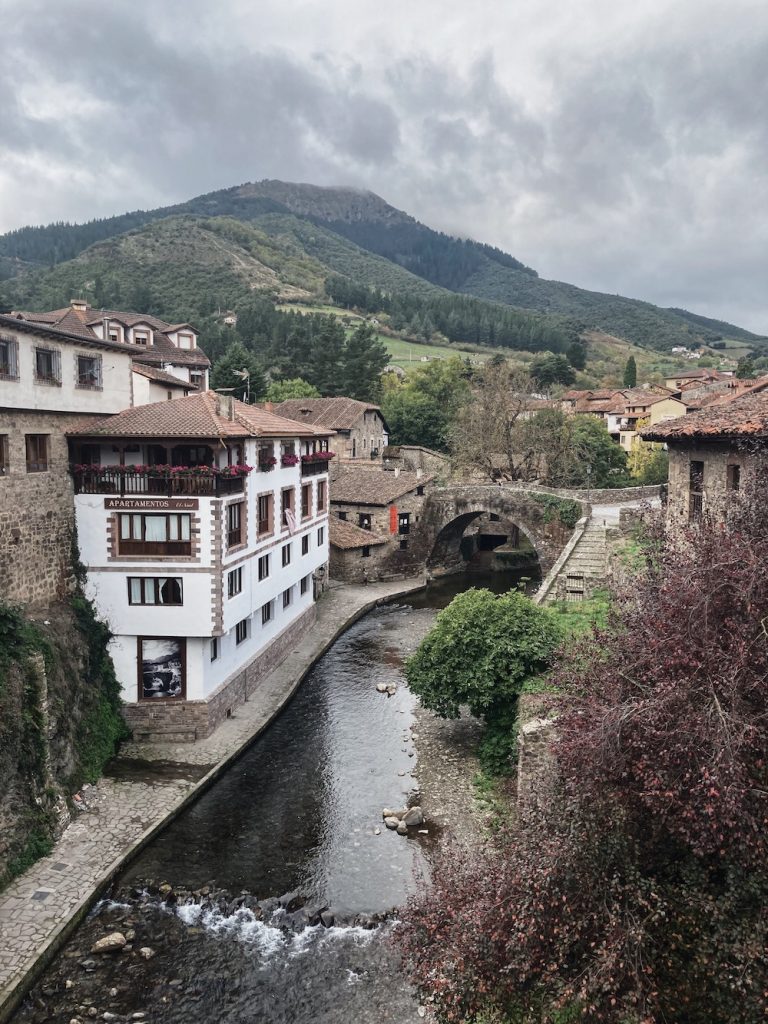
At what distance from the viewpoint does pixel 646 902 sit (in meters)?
9.98

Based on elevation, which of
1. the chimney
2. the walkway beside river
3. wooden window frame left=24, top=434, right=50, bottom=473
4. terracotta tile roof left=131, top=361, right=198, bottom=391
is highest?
terracotta tile roof left=131, top=361, right=198, bottom=391

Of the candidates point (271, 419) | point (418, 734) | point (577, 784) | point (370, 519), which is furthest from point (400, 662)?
point (577, 784)

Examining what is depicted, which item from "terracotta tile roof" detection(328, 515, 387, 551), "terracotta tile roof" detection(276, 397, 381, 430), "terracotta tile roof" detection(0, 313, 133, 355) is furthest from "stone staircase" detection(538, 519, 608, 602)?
"terracotta tile roof" detection(276, 397, 381, 430)

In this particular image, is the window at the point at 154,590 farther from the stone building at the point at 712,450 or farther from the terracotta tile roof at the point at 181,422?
the stone building at the point at 712,450

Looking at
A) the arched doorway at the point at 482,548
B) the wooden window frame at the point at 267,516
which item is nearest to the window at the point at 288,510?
the wooden window frame at the point at 267,516

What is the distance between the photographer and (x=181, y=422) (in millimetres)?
25078

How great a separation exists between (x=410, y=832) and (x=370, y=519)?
32.4 m

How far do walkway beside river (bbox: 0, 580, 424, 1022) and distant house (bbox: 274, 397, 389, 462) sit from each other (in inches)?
1459

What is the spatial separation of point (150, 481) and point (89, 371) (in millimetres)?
4591

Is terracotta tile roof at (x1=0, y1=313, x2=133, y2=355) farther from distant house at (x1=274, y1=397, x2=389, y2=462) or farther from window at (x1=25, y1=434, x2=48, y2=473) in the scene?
distant house at (x1=274, y1=397, x2=389, y2=462)

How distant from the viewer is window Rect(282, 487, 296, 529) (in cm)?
3334

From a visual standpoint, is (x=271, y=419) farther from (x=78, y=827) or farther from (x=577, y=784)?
(x=577, y=784)

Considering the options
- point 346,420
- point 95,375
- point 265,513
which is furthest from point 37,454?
point 346,420

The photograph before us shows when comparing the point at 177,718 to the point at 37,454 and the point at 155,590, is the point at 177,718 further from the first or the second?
the point at 37,454
